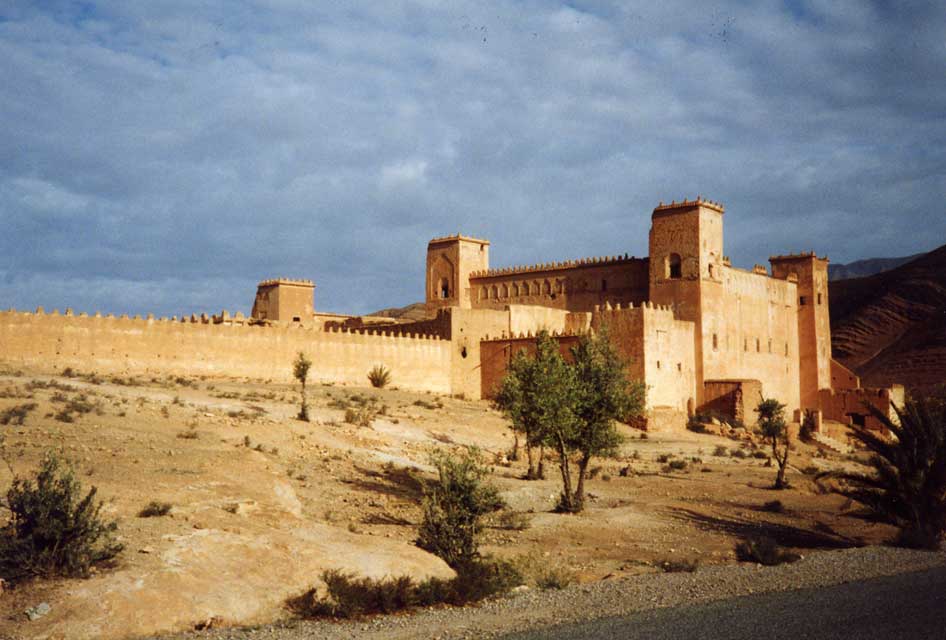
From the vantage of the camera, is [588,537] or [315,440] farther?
[315,440]

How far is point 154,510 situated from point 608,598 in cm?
650

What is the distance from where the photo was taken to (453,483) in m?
16.2

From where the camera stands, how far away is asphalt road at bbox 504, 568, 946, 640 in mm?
11102

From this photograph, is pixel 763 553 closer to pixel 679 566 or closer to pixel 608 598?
pixel 679 566

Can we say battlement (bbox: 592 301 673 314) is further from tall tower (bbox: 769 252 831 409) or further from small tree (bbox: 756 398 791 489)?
tall tower (bbox: 769 252 831 409)

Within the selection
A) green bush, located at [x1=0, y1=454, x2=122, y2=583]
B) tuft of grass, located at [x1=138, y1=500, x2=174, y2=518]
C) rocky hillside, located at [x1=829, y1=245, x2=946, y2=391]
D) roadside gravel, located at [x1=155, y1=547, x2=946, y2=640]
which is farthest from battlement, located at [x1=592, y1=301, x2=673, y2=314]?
green bush, located at [x1=0, y1=454, x2=122, y2=583]

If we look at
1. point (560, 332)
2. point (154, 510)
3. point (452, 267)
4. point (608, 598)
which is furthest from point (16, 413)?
point (452, 267)

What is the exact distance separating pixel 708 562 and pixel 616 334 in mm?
24283

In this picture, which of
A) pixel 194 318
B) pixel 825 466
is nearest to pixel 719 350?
pixel 825 466

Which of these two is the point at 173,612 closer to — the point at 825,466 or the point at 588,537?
the point at 588,537

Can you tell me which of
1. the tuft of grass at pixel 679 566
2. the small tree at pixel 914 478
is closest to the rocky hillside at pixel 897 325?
the small tree at pixel 914 478

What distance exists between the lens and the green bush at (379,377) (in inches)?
1513

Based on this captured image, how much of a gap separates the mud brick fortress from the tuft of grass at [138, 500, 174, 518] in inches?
685

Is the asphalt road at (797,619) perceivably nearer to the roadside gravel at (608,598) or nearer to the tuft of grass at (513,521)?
the roadside gravel at (608,598)
